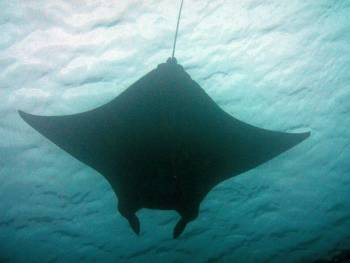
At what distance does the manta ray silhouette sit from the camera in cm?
332

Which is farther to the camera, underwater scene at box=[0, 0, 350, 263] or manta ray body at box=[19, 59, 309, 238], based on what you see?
underwater scene at box=[0, 0, 350, 263]

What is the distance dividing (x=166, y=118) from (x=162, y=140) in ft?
0.93

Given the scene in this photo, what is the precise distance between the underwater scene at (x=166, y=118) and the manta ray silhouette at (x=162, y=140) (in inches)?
0.6

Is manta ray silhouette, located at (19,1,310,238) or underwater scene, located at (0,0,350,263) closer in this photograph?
manta ray silhouette, located at (19,1,310,238)

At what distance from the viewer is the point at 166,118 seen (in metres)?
3.37

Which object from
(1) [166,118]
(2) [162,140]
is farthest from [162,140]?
(1) [166,118]

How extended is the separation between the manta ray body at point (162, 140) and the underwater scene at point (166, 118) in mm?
15

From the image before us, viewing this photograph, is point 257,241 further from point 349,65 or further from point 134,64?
point 134,64

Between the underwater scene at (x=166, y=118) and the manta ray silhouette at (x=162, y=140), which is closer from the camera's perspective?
the manta ray silhouette at (x=162, y=140)

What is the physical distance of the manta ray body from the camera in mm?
3320

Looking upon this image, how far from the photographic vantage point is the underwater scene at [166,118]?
356 centimetres

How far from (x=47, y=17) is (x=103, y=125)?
233 cm

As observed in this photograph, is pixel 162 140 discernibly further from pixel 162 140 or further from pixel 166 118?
pixel 166 118

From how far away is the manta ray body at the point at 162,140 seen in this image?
332cm
